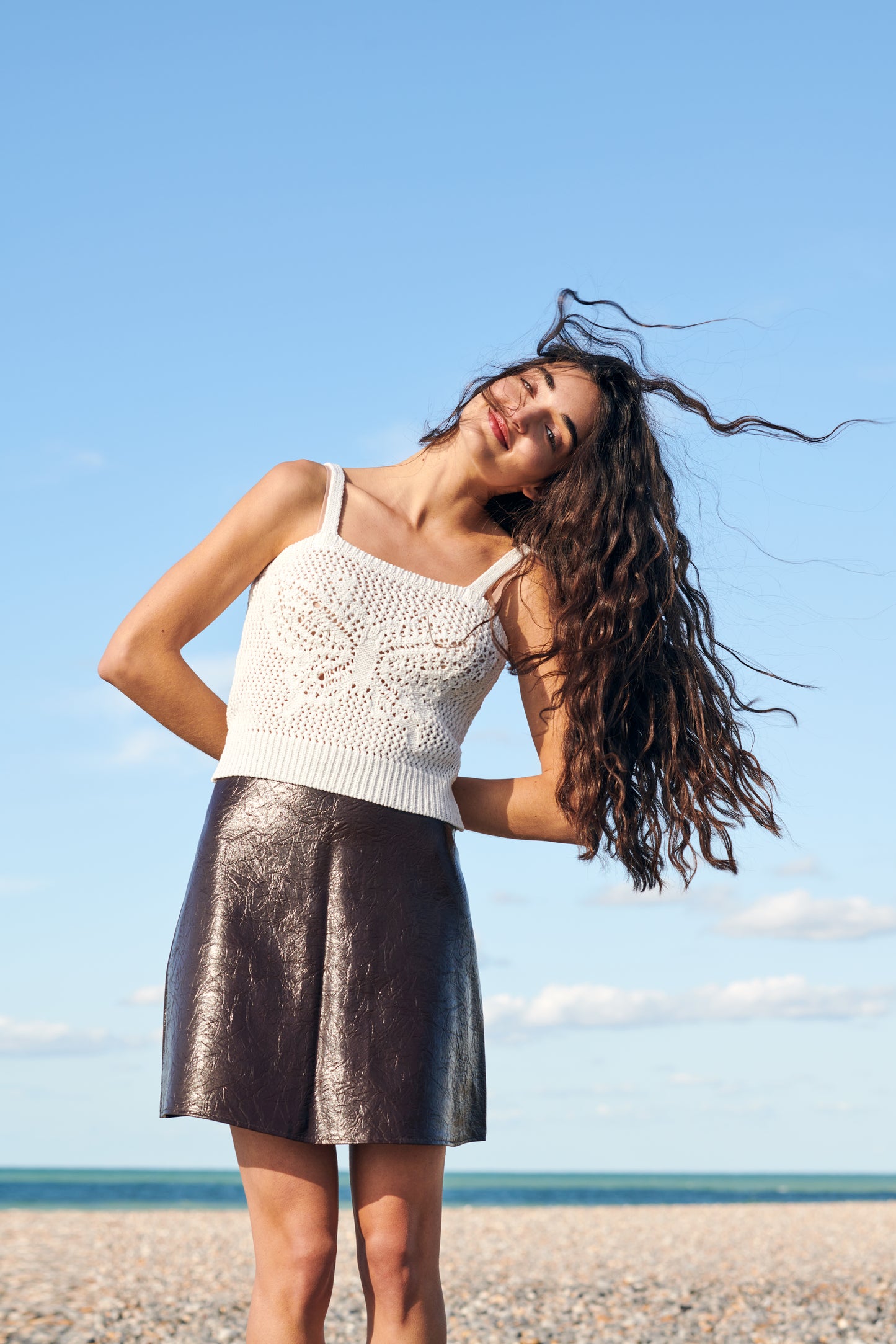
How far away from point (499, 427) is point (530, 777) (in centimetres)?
77

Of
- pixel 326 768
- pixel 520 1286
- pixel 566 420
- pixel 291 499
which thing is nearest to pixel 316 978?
pixel 326 768

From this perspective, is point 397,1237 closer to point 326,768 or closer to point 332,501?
point 326,768

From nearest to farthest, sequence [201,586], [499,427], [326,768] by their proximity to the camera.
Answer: [326,768] < [201,586] < [499,427]

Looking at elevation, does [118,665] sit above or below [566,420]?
below

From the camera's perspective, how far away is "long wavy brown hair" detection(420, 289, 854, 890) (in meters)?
2.73

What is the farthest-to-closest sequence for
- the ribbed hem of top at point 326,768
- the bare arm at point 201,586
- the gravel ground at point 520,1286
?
the gravel ground at point 520,1286, the bare arm at point 201,586, the ribbed hem of top at point 326,768

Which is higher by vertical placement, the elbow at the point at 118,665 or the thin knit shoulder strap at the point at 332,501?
the thin knit shoulder strap at the point at 332,501

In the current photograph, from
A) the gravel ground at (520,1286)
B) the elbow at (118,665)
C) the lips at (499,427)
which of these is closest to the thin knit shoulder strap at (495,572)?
the lips at (499,427)

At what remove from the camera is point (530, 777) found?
273 centimetres

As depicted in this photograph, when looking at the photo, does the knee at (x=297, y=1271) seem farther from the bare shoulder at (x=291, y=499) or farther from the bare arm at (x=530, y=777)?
the bare shoulder at (x=291, y=499)

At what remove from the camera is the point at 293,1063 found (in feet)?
7.20

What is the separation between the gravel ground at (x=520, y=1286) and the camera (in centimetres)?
666

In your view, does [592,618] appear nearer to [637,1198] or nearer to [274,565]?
[274,565]

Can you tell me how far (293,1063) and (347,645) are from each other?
0.78 meters
